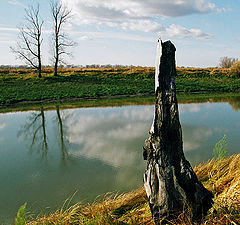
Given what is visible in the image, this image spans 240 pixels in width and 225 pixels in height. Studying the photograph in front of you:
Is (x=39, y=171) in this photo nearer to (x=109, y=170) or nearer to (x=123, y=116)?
(x=109, y=170)

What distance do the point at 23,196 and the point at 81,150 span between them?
2.48 m

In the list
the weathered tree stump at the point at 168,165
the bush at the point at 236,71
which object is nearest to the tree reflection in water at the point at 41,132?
the weathered tree stump at the point at 168,165

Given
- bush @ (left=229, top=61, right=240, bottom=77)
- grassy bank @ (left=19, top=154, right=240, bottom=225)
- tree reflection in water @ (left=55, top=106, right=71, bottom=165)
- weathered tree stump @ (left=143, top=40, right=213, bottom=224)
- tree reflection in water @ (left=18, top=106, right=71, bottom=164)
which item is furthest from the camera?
bush @ (left=229, top=61, right=240, bottom=77)

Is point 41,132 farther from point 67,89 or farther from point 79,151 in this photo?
point 67,89

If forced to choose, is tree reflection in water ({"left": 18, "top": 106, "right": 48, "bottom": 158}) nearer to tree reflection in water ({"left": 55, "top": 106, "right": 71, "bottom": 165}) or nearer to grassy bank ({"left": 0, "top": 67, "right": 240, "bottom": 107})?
tree reflection in water ({"left": 55, "top": 106, "right": 71, "bottom": 165})

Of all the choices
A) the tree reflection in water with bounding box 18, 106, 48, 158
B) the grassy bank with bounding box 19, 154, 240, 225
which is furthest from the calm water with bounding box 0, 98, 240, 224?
the grassy bank with bounding box 19, 154, 240, 225

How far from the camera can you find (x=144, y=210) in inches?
132

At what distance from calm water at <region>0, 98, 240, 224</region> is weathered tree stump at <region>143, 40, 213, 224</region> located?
164cm

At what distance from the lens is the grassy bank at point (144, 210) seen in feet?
9.12

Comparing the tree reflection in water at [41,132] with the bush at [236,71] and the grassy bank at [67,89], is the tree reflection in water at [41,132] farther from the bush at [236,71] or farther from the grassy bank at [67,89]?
the bush at [236,71]

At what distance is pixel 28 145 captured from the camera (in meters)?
7.34

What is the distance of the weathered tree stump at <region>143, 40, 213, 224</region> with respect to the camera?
290 cm

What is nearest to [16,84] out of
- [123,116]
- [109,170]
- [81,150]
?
[123,116]

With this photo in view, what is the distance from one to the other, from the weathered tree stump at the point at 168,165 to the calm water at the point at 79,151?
164 centimetres
